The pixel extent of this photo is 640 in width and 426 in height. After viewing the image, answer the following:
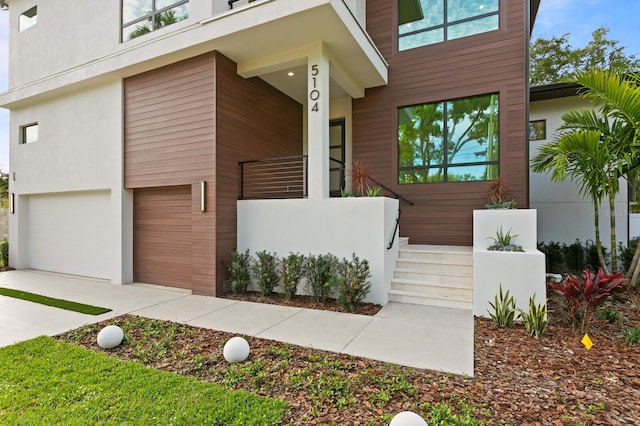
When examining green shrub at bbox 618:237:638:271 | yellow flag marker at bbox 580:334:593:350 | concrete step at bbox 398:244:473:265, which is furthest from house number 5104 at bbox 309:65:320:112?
green shrub at bbox 618:237:638:271

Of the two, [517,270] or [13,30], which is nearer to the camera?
[517,270]

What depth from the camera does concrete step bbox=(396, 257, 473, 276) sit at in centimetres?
589

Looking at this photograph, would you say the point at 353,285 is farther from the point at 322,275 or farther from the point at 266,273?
the point at 266,273

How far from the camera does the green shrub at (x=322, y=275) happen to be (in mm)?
5750

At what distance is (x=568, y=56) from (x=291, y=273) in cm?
1990

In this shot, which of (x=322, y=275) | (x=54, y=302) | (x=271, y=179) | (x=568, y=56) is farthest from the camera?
(x=568, y=56)

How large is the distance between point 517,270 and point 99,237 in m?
9.28

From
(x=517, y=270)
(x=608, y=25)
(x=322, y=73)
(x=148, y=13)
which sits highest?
(x=608, y=25)

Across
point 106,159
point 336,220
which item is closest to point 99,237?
point 106,159

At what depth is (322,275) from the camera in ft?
19.2

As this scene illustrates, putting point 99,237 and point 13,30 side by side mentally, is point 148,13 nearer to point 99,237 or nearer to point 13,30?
point 99,237

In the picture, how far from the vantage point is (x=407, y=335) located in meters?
4.25

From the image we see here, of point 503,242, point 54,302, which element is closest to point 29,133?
point 54,302

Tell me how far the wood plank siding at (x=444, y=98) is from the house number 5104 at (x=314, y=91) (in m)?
2.48
